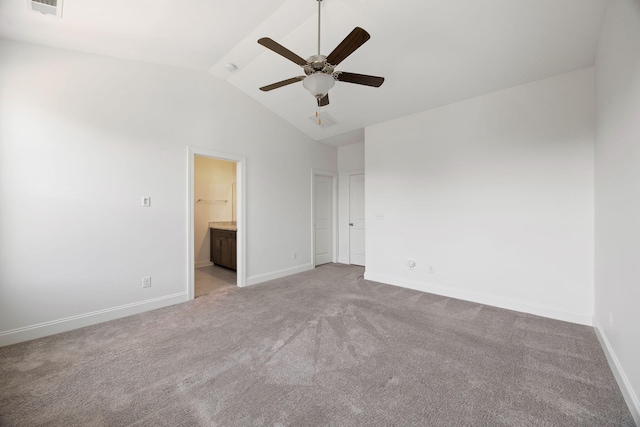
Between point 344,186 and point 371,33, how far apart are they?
3.42 metres

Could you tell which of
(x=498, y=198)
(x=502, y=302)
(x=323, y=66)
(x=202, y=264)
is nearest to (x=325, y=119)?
(x=323, y=66)

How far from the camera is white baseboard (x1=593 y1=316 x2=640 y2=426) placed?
1.50 metres

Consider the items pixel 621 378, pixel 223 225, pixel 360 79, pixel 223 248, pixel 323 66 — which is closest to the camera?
pixel 621 378

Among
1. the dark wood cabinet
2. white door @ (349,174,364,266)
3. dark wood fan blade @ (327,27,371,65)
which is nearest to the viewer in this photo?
dark wood fan blade @ (327,27,371,65)

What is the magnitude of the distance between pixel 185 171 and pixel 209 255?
2991mm

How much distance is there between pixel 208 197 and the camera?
5.88m

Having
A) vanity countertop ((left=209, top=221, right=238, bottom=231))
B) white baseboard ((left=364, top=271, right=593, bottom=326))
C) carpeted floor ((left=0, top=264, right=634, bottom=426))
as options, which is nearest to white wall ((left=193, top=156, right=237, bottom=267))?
vanity countertop ((left=209, top=221, right=238, bottom=231))

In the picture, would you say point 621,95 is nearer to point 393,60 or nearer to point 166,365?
point 393,60

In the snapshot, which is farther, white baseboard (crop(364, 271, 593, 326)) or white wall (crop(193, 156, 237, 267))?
white wall (crop(193, 156, 237, 267))

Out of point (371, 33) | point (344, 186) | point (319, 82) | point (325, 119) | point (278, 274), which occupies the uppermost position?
point (371, 33)

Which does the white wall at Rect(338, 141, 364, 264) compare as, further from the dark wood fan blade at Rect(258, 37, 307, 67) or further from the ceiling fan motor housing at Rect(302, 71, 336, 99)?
the dark wood fan blade at Rect(258, 37, 307, 67)

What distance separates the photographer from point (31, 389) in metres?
1.76

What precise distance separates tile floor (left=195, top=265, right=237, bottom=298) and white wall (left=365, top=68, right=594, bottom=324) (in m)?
2.71

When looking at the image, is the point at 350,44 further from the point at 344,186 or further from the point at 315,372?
the point at 344,186
